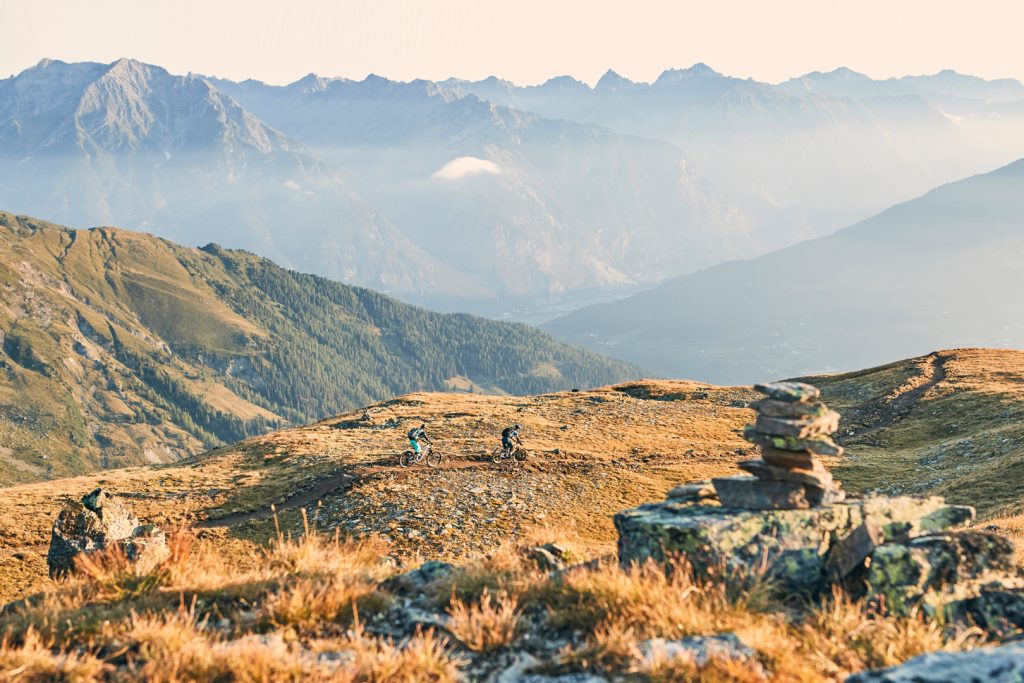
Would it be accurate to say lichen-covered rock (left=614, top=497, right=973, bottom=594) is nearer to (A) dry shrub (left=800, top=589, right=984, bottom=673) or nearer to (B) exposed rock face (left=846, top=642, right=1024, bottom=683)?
(A) dry shrub (left=800, top=589, right=984, bottom=673)

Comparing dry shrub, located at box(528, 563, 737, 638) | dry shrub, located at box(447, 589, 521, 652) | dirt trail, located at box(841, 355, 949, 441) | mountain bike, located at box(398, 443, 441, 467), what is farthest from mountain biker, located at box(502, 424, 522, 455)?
dry shrub, located at box(447, 589, 521, 652)

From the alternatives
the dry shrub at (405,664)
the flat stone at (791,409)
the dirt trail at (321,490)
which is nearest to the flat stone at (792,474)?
the flat stone at (791,409)

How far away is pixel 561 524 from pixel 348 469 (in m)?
17.0

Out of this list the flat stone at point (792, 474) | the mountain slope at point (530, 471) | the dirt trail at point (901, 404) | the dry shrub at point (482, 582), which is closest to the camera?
the dry shrub at point (482, 582)

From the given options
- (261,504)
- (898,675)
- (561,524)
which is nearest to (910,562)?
(898,675)

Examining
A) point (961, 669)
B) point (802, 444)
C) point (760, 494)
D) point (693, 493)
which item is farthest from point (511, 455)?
point (961, 669)

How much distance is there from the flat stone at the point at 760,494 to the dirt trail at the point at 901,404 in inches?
2055

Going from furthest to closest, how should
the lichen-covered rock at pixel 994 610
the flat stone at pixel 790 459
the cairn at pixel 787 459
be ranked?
the flat stone at pixel 790 459 < the cairn at pixel 787 459 < the lichen-covered rock at pixel 994 610

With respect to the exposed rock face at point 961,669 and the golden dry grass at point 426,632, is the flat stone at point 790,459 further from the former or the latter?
the exposed rock face at point 961,669

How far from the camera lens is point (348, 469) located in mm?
45156

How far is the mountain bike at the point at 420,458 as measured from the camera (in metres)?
44.7

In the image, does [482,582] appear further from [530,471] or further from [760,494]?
[530,471]

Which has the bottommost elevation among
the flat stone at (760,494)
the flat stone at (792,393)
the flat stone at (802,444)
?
the flat stone at (760,494)

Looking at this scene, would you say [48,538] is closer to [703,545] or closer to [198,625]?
[198,625]
